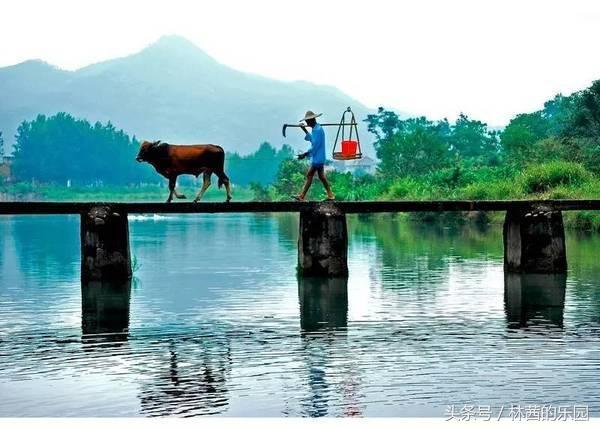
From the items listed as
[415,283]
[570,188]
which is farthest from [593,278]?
[570,188]

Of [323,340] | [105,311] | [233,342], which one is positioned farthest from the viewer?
[105,311]

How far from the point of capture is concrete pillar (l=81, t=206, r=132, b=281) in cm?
2666

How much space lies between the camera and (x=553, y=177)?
50.1 m

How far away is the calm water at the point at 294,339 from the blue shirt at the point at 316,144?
8.49ft

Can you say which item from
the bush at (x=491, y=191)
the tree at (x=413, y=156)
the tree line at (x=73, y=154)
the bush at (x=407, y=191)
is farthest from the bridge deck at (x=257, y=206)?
the tree line at (x=73, y=154)

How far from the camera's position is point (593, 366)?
16.7 m

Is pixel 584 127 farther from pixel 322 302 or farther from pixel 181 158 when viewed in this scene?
pixel 322 302

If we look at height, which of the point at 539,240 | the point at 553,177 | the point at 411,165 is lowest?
the point at 539,240

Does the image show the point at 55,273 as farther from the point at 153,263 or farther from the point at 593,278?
the point at 593,278

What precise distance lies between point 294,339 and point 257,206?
331 inches

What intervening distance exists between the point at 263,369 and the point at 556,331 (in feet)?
18.0

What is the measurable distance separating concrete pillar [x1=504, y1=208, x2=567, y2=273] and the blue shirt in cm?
454

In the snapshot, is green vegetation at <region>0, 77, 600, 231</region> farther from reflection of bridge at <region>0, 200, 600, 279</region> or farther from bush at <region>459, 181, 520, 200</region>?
reflection of bridge at <region>0, 200, 600, 279</region>

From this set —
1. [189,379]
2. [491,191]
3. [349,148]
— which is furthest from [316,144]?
[491,191]
